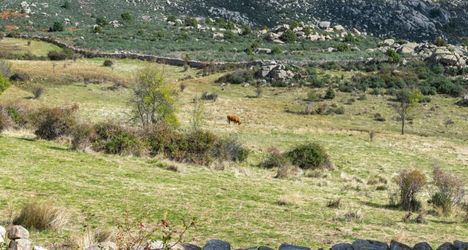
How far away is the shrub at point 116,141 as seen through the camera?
2312 cm

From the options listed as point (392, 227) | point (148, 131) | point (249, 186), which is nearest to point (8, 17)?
point (148, 131)

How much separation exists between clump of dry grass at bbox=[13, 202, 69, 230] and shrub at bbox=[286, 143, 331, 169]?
63.0 ft

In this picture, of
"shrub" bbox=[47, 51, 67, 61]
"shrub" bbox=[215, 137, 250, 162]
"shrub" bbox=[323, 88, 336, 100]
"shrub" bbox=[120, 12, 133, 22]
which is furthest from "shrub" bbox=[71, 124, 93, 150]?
"shrub" bbox=[120, 12, 133, 22]

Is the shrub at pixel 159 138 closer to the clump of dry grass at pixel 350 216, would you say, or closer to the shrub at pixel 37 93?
the clump of dry grass at pixel 350 216

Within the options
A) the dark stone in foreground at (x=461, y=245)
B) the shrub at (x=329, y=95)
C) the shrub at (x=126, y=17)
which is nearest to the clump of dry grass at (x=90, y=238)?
the dark stone in foreground at (x=461, y=245)

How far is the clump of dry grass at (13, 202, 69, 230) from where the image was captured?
10711 mm

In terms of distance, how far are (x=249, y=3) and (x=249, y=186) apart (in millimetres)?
104034

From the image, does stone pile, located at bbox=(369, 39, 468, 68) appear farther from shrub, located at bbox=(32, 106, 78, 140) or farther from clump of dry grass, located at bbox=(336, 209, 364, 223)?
clump of dry grass, located at bbox=(336, 209, 364, 223)

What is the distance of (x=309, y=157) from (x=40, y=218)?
20.3 meters

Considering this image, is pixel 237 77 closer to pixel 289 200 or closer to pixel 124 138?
pixel 124 138

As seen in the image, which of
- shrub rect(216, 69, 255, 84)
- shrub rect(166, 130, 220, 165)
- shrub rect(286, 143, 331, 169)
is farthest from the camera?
shrub rect(216, 69, 255, 84)

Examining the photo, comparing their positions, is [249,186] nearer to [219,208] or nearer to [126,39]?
[219,208]

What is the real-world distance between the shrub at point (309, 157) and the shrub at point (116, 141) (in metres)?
9.03

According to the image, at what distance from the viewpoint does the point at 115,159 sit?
21.1 meters
